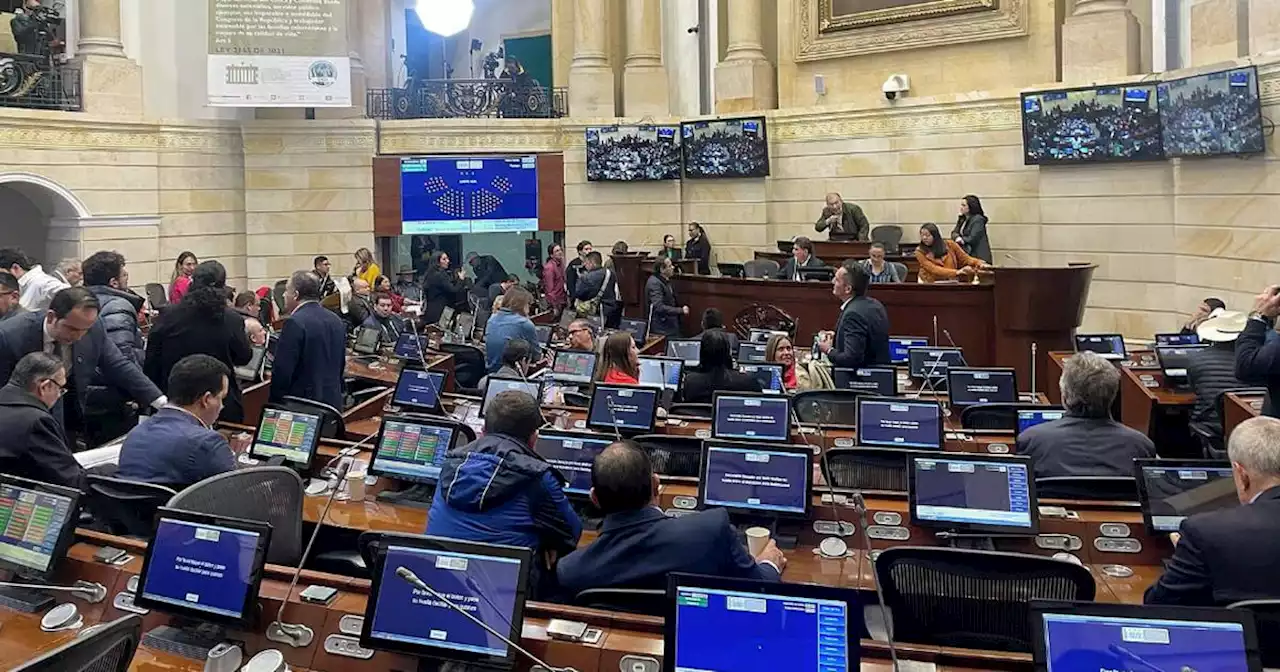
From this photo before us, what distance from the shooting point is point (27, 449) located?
3.91m

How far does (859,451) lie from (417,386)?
3075 millimetres

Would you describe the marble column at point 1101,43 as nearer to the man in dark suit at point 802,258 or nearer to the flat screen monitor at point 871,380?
the man in dark suit at point 802,258

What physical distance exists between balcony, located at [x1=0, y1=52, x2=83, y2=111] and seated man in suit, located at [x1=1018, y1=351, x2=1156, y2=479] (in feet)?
41.4

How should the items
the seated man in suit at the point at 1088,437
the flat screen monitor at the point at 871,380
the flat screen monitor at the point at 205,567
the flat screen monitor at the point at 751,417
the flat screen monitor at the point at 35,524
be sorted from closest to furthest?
the flat screen monitor at the point at 205,567
the flat screen monitor at the point at 35,524
the seated man in suit at the point at 1088,437
the flat screen monitor at the point at 751,417
the flat screen monitor at the point at 871,380

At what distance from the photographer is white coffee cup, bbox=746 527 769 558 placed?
3.56 meters

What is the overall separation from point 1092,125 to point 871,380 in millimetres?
6408

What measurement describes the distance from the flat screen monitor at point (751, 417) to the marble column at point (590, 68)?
1125 centimetres

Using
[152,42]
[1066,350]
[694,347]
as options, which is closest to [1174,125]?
[1066,350]

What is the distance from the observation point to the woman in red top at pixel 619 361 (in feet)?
20.1

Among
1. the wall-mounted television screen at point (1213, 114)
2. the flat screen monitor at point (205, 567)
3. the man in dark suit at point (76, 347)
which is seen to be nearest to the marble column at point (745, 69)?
the wall-mounted television screen at point (1213, 114)

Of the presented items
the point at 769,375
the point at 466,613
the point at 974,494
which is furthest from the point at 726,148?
the point at 466,613

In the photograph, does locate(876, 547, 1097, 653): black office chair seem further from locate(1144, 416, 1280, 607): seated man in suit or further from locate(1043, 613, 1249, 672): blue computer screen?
locate(1043, 613, 1249, 672): blue computer screen

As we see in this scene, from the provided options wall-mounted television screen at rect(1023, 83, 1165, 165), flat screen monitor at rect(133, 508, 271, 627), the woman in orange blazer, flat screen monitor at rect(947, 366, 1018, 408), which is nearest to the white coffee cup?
flat screen monitor at rect(133, 508, 271, 627)

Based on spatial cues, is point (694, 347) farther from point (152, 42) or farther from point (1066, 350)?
point (152, 42)
